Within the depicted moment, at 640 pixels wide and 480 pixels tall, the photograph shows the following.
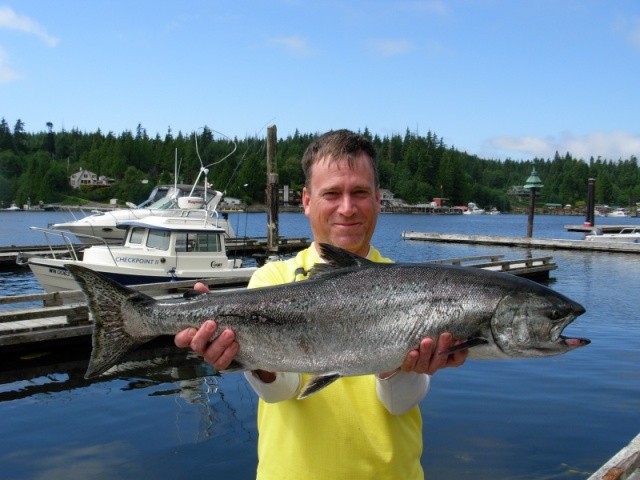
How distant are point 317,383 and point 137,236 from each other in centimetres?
1894

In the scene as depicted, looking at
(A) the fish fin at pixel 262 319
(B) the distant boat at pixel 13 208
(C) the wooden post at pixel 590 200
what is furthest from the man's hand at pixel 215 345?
(B) the distant boat at pixel 13 208

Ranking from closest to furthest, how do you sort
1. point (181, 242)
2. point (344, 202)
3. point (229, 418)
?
point (344, 202)
point (229, 418)
point (181, 242)

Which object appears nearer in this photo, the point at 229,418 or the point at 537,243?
the point at 229,418

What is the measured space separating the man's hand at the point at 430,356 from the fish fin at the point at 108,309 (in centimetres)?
163

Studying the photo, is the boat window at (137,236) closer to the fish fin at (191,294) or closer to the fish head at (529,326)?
the fish fin at (191,294)

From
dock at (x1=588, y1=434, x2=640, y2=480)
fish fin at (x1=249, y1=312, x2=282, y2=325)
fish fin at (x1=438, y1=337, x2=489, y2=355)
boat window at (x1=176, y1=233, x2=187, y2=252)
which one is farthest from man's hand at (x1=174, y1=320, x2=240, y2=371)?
boat window at (x1=176, y1=233, x2=187, y2=252)

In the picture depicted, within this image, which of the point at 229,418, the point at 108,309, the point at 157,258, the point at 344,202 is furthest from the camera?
the point at 157,258

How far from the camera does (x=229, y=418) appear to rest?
34.3 ft

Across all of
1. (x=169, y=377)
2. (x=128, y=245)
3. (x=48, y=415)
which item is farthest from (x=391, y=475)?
(x=128, y=245)

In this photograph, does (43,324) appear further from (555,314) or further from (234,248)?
(234,248)

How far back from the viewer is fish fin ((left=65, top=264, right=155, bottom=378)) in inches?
139

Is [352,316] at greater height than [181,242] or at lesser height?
greater

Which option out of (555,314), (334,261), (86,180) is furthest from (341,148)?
(86,180)

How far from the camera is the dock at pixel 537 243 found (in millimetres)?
43531
